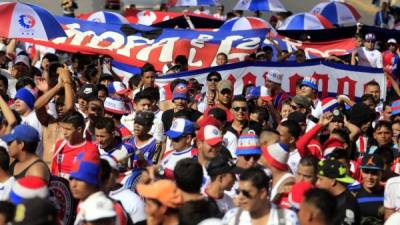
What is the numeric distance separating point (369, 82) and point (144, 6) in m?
9.63

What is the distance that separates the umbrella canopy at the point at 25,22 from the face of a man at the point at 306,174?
673 cm

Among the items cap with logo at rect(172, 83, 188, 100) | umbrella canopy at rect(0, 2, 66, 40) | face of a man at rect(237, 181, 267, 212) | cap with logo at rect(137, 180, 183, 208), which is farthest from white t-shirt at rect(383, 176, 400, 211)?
umbrella canopy at rect(0, 2, 66, 40)

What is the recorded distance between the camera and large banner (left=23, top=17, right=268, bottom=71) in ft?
54.7

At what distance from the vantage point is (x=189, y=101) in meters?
12.7

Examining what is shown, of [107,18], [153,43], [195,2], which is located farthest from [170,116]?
[195,2]

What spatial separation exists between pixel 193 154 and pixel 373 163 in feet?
5.89

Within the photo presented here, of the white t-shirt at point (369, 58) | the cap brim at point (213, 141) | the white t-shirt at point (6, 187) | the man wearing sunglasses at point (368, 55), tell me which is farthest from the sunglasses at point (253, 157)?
the white t-shirt at point (369, 58)

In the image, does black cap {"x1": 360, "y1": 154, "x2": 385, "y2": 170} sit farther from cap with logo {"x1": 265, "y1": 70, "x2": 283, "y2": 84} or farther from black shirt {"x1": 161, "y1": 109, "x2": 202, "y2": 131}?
cap with logo {"x1": 265, "y1": 70, "x2": 283, "y2": 84}

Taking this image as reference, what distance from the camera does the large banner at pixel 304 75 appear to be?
15.2 m

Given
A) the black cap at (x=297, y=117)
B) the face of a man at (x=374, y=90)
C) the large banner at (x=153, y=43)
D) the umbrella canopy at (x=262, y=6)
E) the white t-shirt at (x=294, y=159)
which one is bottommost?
the umbrella canopy at (x=262, y=6)

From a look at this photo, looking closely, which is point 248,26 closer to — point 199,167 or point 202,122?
point 202,122

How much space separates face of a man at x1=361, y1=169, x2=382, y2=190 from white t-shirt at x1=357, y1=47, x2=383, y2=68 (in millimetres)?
9401

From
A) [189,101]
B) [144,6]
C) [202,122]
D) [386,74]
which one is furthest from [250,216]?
[144,6]

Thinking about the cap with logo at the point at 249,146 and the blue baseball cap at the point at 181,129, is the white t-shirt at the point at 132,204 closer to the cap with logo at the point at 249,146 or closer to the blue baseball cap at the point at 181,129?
the cap with logo at the point at 249,146
